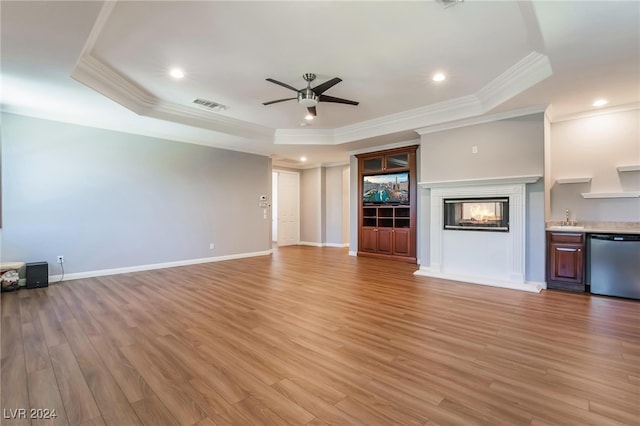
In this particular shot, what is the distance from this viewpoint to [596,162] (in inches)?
187

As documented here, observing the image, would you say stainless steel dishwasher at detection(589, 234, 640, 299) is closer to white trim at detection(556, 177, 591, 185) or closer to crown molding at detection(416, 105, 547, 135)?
white trim at detection(556, 177, 591, 185)

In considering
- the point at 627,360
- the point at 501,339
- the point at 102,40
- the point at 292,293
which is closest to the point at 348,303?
the point at 292,293

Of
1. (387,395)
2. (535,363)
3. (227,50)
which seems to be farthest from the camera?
(227,50)

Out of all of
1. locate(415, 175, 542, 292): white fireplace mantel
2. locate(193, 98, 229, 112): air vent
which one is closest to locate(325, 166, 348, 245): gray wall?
locate(415, 175, 542, 292): white fireplace mantel

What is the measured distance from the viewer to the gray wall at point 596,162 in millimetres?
4523

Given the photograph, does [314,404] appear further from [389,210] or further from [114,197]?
[389,210]

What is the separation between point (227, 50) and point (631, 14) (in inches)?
148

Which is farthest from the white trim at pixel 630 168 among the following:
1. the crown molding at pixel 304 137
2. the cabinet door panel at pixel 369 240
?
the crown molding at pixel 304 137

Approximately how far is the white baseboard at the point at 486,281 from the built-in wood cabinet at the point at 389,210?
1226 millimetres

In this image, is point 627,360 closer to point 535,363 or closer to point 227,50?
point 535,363

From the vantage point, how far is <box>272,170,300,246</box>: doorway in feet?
33.9

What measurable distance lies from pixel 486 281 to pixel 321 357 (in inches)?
144

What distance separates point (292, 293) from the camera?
434 centimetres

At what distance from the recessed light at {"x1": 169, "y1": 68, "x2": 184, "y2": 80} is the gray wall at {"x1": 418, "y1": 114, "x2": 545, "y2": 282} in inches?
170
